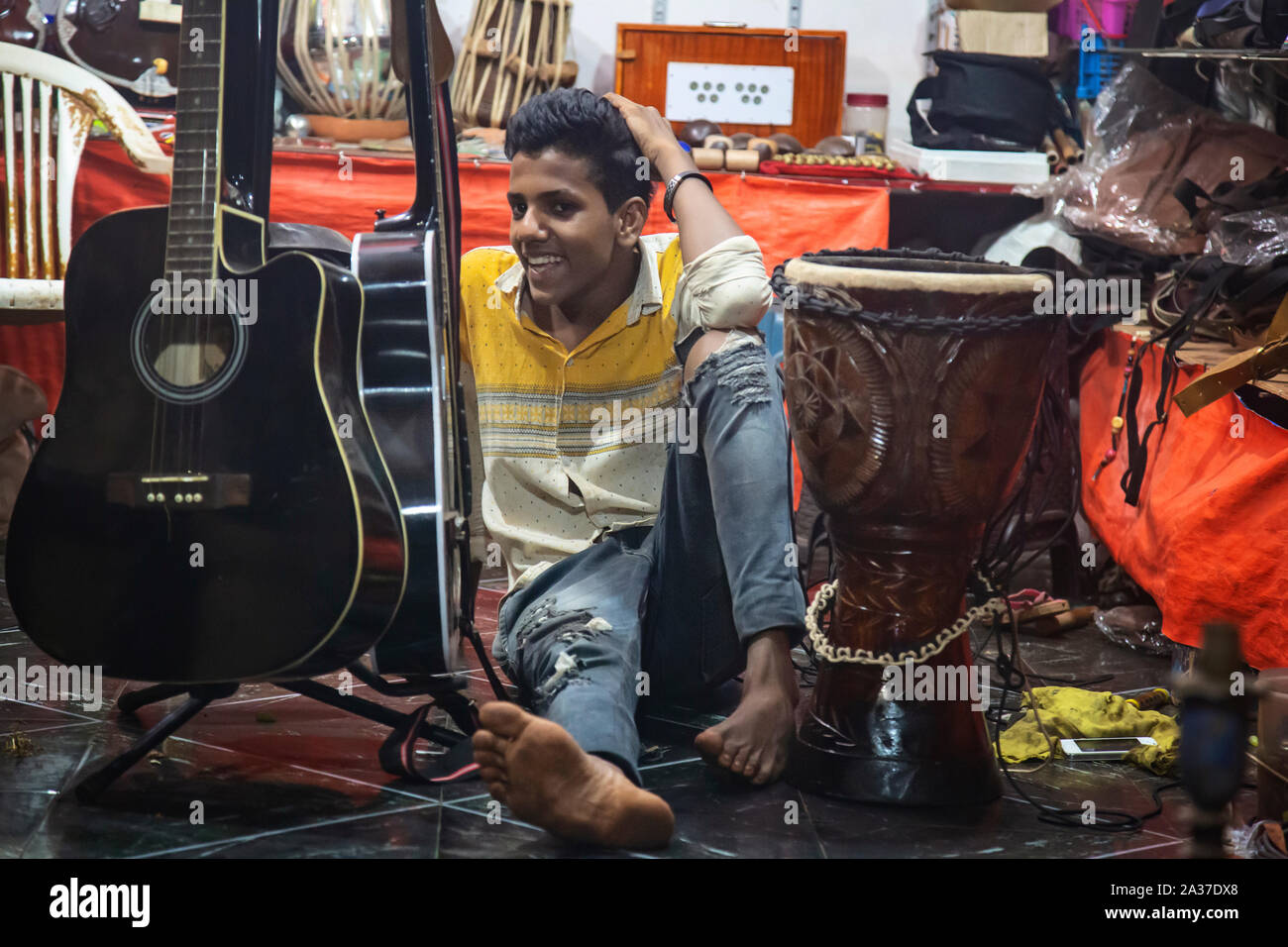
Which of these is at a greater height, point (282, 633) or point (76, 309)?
point (76, 309)

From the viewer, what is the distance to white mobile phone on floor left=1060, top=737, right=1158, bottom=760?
2.18m

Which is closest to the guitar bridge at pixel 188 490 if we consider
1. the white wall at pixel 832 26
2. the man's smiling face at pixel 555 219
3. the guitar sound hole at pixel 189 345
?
the guitar sound hole at pixel 189 345

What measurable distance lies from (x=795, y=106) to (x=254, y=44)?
3.15 m

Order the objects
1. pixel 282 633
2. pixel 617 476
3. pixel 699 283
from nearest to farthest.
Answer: pixel 282 633 < pixel 699 283 < pixel 617 476

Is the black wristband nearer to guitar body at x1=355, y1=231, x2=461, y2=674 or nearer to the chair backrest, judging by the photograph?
guitar body at x1=355, y1=231, x2=461, y2=674

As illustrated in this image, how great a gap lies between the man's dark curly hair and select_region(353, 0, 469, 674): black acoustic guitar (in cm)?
29

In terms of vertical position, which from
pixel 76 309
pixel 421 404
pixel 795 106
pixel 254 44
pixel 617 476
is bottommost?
pixel 617 476

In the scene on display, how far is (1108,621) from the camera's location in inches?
118

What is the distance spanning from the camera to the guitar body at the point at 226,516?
1748mm

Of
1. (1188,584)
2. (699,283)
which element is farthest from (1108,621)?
(699,283)

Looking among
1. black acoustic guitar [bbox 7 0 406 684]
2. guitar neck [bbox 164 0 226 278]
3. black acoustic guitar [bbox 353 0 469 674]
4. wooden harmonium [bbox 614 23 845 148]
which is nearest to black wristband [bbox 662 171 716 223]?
black acoustic guitar [bbox 353 0 469 674]

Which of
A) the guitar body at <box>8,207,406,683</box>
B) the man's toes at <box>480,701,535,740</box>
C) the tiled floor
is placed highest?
the guitar body at <box>8,207,406,683</box>

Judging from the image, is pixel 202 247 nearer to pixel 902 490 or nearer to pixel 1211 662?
pixel 902 490

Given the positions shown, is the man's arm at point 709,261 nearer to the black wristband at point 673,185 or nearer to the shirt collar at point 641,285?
the black wristband at point 673,185
